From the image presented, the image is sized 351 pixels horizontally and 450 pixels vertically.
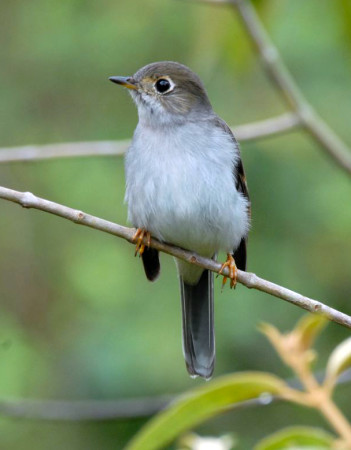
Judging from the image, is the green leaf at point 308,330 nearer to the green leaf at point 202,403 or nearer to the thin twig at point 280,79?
the green leaf at point 202,403

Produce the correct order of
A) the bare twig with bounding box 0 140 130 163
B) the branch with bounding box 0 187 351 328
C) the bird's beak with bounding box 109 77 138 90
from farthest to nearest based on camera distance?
1. the bird's beak with bounding box 109 77 138 90
2. the bare twig with bounding box 0 140 130 163
3. the branch with bounding box 0 187 351 328

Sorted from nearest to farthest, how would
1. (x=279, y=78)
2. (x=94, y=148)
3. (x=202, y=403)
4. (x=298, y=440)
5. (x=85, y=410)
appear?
(x=298, y=440) → (x=202, y=403) → (x=279, y=78) → (x=94, y=148) → (x=85, y=410)

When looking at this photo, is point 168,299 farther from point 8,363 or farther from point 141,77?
point 141,77

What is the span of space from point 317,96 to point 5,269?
3.38 m

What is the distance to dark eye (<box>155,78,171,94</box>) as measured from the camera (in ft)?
15.8

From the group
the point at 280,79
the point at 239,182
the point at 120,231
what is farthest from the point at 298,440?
the point at 280,79

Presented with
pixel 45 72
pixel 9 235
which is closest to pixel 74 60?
pixel 45 72

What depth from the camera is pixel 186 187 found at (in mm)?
4430

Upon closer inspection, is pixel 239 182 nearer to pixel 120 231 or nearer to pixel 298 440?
pixel 120 231

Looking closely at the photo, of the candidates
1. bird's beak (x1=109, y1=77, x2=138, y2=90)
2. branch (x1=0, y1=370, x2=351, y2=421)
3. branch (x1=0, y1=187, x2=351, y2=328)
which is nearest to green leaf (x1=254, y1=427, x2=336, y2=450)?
branch (x1=0, y1=187, x2=351, y2=328)

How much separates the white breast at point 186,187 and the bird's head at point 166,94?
10cm

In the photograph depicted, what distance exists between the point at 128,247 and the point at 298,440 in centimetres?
555

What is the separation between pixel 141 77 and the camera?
4.78 m

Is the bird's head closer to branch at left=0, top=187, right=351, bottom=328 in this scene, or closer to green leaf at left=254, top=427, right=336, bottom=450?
branch at left=0, top=187, right=351, bottom=328
